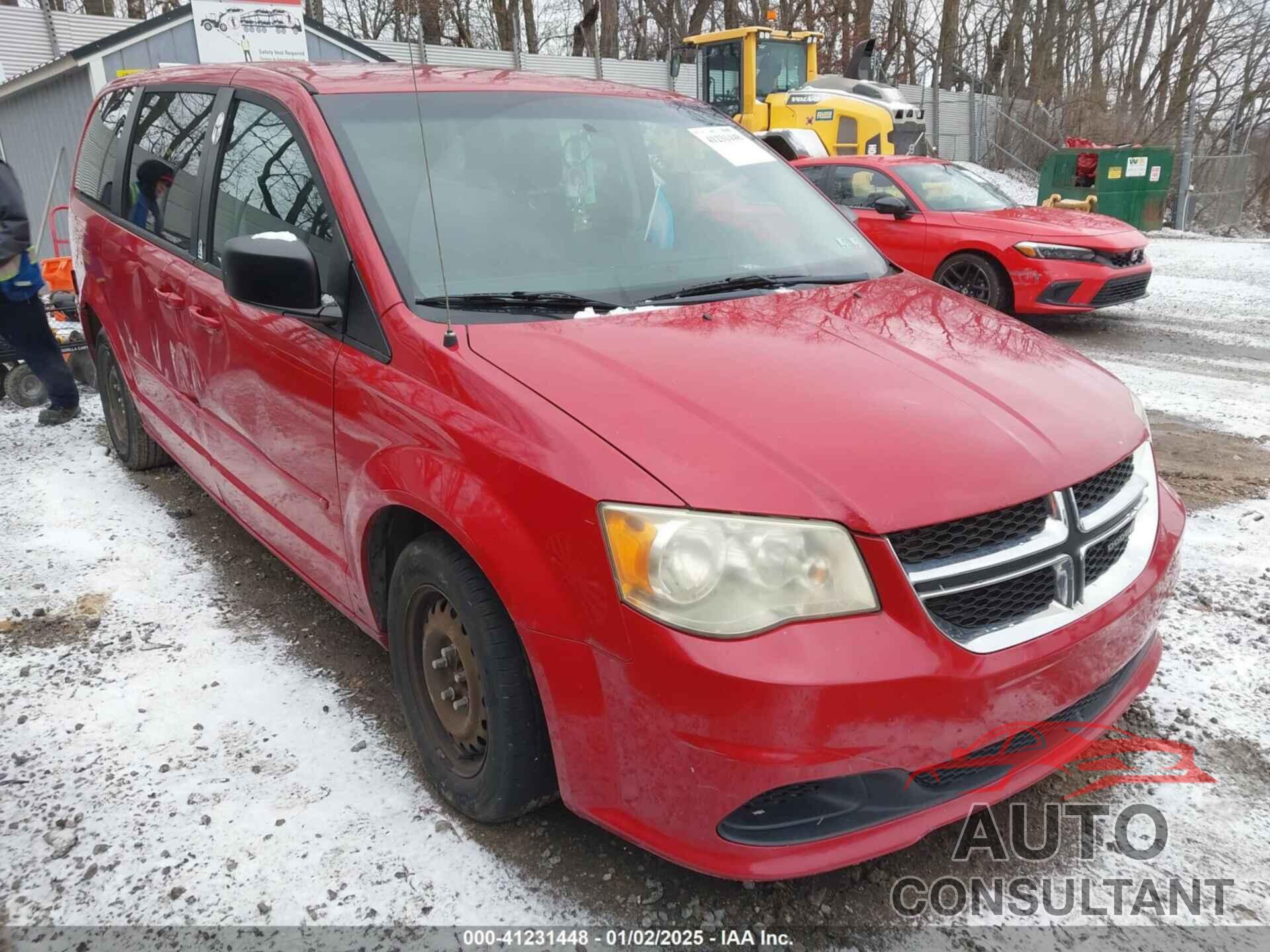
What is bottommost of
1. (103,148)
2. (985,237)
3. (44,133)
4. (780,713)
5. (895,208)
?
(985,237)

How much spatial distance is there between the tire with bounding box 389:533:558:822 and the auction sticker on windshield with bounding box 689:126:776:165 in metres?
1.84

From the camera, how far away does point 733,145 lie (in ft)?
11.0

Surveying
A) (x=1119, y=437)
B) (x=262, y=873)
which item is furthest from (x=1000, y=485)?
(x=262, y=873)

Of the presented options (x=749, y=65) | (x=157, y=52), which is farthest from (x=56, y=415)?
(x=749, y=65)

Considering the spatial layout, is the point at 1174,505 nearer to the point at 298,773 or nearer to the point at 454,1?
the point at 298,773

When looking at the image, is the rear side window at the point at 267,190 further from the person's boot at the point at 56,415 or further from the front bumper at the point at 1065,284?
the front bumper at the point at 1065,284

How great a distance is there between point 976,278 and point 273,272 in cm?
784

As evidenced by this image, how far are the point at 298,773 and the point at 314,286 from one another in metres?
1.34

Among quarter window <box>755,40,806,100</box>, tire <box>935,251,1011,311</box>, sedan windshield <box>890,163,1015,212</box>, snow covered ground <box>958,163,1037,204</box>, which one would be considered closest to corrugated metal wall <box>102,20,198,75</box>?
quarter window <box>755,40,806,100</box>

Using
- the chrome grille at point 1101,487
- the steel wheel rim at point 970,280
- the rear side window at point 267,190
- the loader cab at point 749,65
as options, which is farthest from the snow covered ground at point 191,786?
the loader cab at point 749,65

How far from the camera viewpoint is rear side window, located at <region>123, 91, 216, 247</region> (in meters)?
3.42

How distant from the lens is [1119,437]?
2213mm

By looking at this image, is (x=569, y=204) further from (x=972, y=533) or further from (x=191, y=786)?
(x=191, y=786)

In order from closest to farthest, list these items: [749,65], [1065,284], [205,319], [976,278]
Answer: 1. [205,319]
2. [1065,284]
3. [976,278]
4. [749,65]
